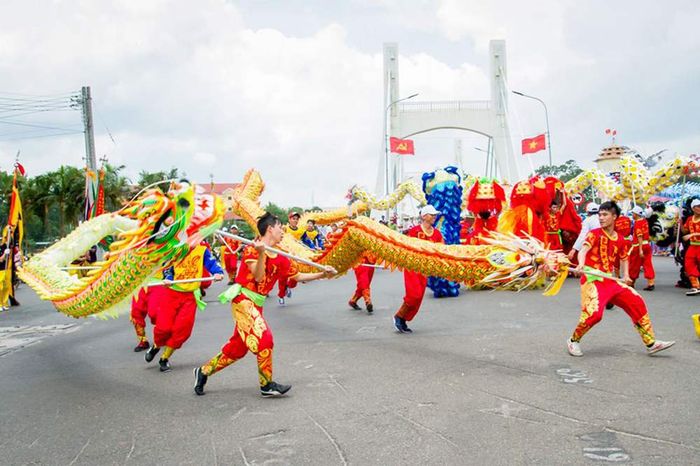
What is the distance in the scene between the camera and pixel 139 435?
163 inches

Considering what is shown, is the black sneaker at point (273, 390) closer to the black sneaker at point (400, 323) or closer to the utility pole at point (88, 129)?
the black sneaker at point (400, 323)

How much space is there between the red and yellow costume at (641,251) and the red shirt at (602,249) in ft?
17.0

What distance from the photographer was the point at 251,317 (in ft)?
15.8

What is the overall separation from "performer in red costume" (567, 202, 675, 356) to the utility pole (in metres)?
18.9

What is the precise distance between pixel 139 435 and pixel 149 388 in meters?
1.36

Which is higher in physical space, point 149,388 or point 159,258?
point 159,258

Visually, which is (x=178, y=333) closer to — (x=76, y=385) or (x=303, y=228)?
(x=76, y=385)

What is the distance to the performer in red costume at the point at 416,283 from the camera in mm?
7359

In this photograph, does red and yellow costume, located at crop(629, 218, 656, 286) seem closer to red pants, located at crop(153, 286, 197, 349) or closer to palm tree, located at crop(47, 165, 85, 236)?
red pants, located at crop(153, 286, 197, 349)

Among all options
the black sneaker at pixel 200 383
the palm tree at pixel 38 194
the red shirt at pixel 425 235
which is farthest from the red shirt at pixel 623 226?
the palm tree at pixel 38 194

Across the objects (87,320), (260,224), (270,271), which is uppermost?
(260,224)

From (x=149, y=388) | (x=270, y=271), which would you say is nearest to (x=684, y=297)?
(x=270, y=271)

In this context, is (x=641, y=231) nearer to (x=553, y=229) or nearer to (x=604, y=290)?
(x=553, y=229)

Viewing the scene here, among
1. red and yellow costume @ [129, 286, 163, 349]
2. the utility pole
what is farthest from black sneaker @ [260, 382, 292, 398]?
the utility pole
